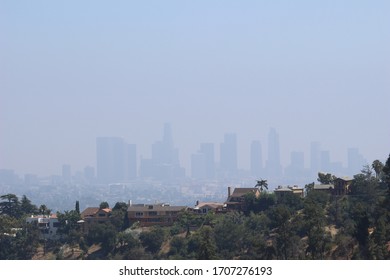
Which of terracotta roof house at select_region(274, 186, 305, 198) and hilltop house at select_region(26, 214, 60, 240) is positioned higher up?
terracotta roof house at select_region(274, 186, 305, 198)

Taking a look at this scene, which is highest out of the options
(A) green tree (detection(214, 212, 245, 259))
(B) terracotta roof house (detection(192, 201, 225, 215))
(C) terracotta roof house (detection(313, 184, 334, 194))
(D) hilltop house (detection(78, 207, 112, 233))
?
(C) terracotta roof house (detection(313, 184, 334, 194))

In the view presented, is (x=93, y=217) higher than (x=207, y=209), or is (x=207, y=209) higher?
(x=207, y=209)

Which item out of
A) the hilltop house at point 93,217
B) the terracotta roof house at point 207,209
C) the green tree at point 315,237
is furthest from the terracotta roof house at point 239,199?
the green tree at point 315,237

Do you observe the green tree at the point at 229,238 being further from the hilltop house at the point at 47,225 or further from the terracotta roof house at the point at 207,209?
the hilltop house at the point at 47,225

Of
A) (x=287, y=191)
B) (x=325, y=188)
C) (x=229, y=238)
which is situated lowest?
(x=229, y=238)

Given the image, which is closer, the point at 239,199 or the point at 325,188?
the point at 325,188

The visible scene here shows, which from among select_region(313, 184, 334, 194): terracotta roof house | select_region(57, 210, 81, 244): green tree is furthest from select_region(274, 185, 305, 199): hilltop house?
select_region(57, 210, 81, 244): green tree

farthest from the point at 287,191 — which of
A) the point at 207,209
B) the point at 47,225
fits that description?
the point at 47,225

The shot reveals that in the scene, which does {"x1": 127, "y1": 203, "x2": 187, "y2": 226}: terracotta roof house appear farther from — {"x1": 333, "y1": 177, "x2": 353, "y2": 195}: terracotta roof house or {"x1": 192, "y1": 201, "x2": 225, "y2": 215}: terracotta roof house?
{"x1": 333, "y1": 177, "x2": 353, "y2": 195}: terracotta roof house

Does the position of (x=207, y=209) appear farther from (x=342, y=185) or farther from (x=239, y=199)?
(x=342, y=185)

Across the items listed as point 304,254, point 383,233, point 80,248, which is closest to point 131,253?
point 80,248

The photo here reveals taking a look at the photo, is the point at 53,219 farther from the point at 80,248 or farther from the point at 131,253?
the point at 131,253

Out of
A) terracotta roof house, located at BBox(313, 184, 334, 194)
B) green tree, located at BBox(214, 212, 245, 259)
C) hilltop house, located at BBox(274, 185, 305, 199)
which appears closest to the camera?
green tree, located at BBox(214, 212, 245, 259)
